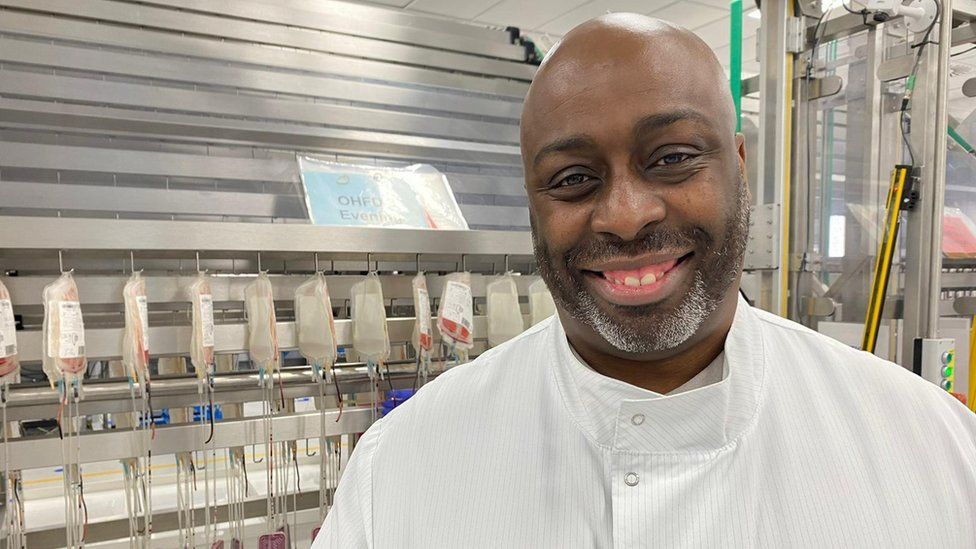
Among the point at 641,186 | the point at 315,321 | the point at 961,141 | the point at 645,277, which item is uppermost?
the point at 961,141

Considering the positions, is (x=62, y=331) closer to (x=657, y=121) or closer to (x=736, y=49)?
(x=657, y=121)

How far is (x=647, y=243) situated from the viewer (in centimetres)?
81

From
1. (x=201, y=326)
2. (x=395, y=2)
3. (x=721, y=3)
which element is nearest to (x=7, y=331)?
(x=201, y=326)

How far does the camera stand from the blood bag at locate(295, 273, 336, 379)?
5.31 ft

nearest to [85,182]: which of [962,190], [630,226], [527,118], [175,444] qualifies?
[175,444]

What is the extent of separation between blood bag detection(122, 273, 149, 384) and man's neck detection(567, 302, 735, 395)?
1.00 m

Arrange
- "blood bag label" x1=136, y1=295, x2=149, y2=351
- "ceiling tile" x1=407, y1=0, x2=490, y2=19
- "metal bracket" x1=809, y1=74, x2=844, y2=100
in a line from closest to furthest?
1. "blood bag label" x1=136, y1=295, x2=149, y2=351
2. "metal bracket" x1=809, y1=74, x2=844, y2=100
3. "ceiling tile" x1=407, y1=0, x2=490, y2=19

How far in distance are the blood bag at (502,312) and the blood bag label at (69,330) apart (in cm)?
96

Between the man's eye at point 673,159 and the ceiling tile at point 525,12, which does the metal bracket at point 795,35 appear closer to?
the man's eye at point 673,159

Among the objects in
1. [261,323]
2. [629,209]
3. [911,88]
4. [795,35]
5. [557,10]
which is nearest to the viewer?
[629,209]

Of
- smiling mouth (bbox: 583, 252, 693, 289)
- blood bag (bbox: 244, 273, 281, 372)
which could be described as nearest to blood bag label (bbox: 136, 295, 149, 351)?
blood bag (bbox: 244, 273, 281, 372)

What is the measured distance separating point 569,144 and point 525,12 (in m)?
5.05

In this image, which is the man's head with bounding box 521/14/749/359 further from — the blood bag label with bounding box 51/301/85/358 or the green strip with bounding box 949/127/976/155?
the green strip with bounding box 949/127/976/155

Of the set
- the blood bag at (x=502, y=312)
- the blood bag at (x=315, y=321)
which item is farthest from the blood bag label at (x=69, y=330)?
the blood bag at (x=502, y=312)
